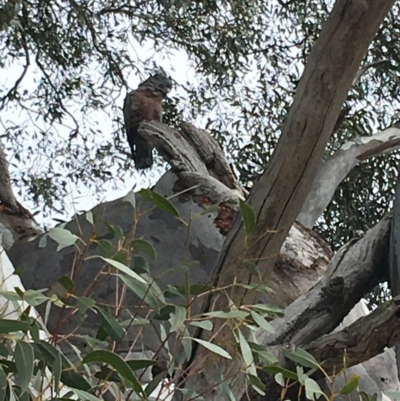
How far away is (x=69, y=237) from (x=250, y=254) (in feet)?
2.50

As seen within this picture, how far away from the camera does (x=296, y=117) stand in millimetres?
1497

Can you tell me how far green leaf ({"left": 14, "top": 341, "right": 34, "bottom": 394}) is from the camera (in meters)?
0.65

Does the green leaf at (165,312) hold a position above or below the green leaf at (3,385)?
above

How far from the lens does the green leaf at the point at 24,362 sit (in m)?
0.65

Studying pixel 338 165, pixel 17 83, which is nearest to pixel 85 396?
pixel 338 165

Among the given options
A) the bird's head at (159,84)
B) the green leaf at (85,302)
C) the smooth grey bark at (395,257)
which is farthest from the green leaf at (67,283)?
the bird's head at (159,84)

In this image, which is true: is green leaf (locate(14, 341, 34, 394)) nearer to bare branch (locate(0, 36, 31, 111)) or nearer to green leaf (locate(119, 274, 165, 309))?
green leaf (locate(119, 274, 165, 309))

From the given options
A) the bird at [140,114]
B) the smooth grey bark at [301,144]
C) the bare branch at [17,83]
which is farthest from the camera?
the bare branch at [17,83]

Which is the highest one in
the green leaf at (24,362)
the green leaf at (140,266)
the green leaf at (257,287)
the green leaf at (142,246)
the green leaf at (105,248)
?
the green leaf at (257,287)

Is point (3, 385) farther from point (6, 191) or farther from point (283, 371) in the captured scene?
point (6, 191)

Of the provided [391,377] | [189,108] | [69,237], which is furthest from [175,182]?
[69,237]

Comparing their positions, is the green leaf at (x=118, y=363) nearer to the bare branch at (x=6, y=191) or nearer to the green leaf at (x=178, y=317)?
the green leaf at (x=178, y=317)

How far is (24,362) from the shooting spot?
0.66 m

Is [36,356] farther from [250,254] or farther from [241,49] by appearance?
[241,49]
